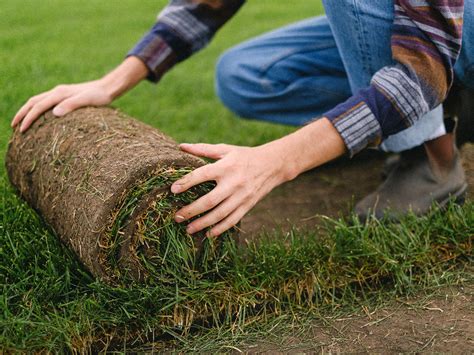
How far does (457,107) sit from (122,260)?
155 centimetres

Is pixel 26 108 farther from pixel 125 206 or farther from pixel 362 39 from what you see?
pixel 362 39

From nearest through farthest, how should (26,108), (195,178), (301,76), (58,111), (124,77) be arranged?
(195,178), (58,111), (26,108), (124,77), (301,76)

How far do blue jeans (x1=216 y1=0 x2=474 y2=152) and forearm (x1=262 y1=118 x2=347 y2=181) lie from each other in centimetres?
44

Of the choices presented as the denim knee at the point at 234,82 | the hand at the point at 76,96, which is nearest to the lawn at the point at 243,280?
the hand at the point at 76,96

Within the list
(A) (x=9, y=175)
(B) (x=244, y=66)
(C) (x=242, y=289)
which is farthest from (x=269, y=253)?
(B) (x=244, y=66)

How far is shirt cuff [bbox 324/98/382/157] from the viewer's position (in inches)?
82.0

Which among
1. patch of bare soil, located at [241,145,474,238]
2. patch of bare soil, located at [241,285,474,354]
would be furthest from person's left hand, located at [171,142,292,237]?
patch of bare soil, located at [241,145,474,238]

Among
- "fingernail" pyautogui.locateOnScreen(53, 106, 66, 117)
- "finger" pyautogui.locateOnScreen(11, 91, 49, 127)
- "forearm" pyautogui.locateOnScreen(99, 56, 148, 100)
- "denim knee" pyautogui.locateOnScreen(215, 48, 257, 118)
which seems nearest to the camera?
"fingernail" pyautogui.locateOnScreen(53, 106, 66, 117)

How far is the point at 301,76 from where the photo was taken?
3.16 metres

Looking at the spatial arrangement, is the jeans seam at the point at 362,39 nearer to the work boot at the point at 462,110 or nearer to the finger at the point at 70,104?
the work boot at the point at 462,110

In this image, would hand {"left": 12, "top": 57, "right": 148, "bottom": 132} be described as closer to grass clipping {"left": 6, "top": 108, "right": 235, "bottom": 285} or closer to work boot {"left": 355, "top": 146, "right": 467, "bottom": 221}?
grass clipping {"left": 6, "top": 108, "right": 235, "bottom": 285}

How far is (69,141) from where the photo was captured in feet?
7.45

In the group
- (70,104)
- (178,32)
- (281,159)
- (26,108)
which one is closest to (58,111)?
(70,104)

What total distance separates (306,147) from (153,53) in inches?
41.0
